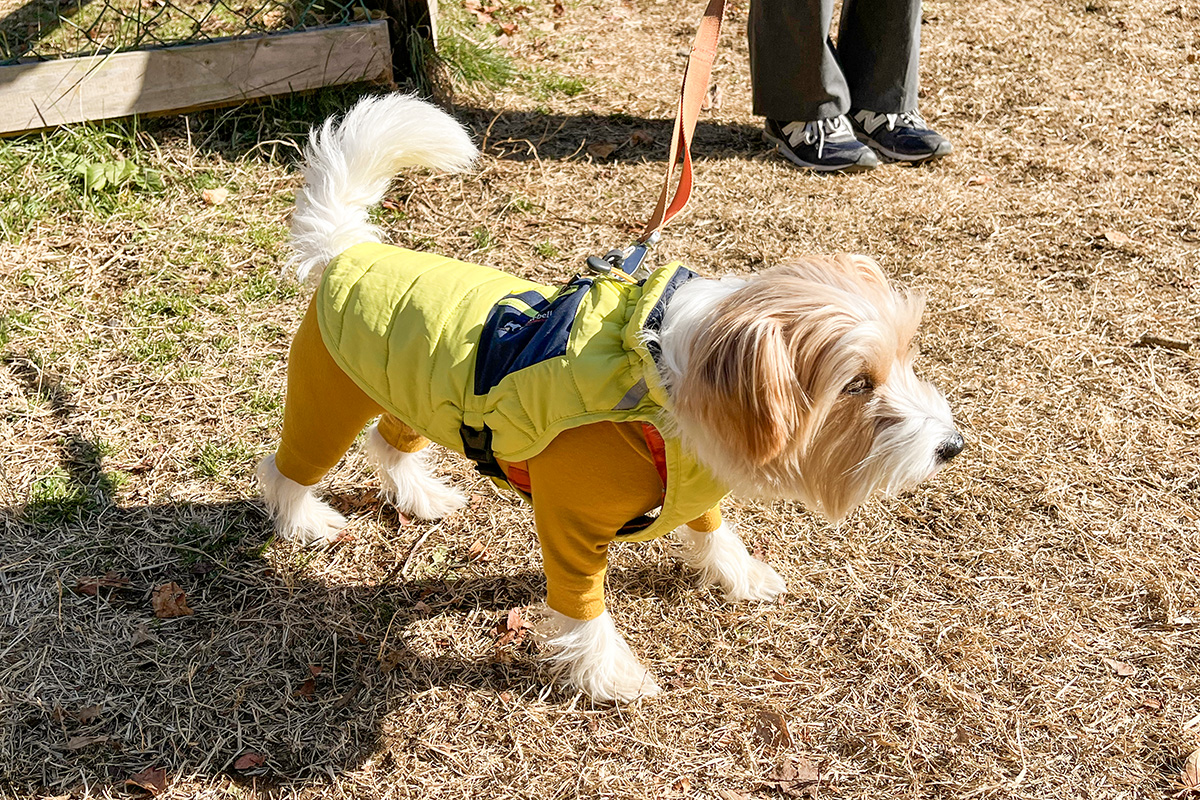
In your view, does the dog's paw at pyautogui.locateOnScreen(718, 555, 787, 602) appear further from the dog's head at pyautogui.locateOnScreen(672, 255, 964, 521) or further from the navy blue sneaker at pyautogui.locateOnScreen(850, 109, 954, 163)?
the navy blue sneaker at pyautogui.locateOnScreen(850, 109, 954, 163)

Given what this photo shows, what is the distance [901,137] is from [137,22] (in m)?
3.85

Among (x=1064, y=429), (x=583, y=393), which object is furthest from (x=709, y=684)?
(x=1064, y=429)

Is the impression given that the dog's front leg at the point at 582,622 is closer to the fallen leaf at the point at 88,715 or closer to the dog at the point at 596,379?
the dog at the point at 596,379

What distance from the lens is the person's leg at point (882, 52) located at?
4.70 m

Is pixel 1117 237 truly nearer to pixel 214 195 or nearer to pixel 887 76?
pixel 887 76

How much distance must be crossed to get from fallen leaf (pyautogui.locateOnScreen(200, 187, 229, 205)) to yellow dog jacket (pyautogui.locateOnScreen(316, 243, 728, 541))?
224 cm

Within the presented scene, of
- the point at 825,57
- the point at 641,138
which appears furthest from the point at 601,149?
the point at 825,57

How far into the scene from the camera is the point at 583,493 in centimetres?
223

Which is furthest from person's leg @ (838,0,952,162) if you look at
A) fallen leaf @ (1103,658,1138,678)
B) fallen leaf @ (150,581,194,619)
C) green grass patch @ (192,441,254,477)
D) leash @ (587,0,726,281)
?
fallen leaf @ (150,581,194,619)

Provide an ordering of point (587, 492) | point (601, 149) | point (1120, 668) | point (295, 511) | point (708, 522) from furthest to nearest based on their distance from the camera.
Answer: point (601, 149) → point (295, 511) → point (708, 522) → point (1120, 668) → point (587, 492)

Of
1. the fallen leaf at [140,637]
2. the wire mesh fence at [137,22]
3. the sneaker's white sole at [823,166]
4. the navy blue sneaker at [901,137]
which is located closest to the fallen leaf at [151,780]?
the fallen leaf at [140,637]

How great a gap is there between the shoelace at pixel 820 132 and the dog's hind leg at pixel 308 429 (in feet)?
9.85

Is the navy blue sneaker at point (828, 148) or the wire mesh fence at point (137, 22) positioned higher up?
the wire mesh fence at point (137, 22)

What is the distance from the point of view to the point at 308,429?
2709mm
